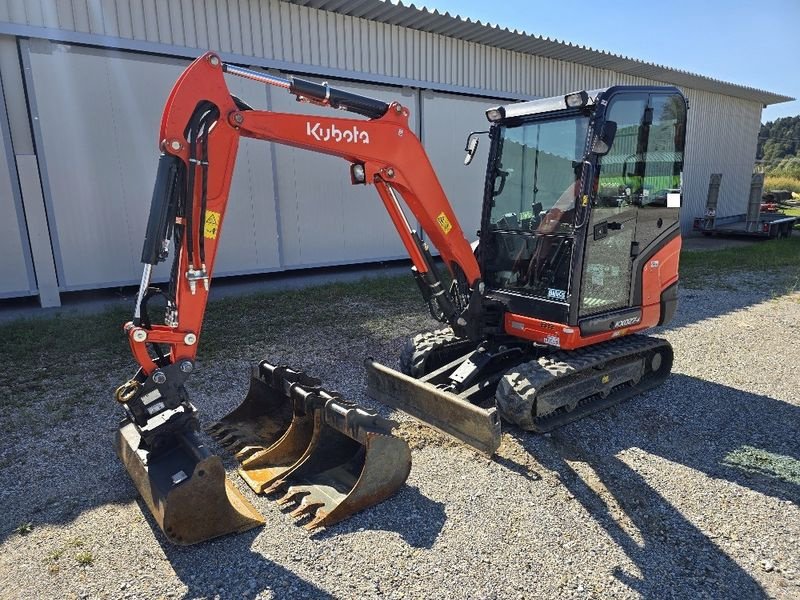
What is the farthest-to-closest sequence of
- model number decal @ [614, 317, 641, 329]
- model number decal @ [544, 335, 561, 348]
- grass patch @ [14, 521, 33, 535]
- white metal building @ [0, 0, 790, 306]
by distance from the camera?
white metal building @ [0, 0, 790, 306]
model number decal @ [614, 317, 641, 329]
model number decal @ [544, 335, 561, 348]
grass patch @ [14, 521, 33, 535]

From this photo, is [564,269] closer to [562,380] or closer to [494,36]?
[562,380]

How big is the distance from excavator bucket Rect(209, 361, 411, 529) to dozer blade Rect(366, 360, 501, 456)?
646mm

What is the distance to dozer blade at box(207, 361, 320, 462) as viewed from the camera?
4.29m

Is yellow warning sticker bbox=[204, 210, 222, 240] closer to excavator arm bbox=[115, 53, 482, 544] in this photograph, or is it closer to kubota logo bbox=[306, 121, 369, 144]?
excavator arm bbox=[115, 53, 482, 544]

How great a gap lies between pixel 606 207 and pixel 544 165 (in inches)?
26.9

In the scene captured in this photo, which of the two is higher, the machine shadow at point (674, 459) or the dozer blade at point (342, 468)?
the dozer blade at point (342, 468)

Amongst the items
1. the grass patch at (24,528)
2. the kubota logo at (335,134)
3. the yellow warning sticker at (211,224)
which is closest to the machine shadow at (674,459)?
the kubota logo at (335,134)

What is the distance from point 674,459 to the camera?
14.0 feet

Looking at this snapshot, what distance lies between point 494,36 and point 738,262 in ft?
26.6

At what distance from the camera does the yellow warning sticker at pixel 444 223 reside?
183 inches

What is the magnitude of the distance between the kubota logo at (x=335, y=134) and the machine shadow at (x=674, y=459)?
8.76 ft

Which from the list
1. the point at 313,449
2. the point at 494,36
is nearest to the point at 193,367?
the point at 313,449

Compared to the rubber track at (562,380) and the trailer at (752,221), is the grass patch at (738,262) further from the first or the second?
the rubber track at (562,380)

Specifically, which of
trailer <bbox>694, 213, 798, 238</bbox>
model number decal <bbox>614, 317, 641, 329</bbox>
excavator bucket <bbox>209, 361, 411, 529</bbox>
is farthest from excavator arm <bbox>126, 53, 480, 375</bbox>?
trailer <bbox>694, 213, 798, 238</bbox>
